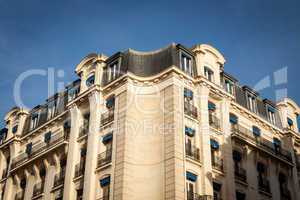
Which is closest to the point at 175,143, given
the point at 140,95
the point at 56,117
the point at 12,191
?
the point at 140,95

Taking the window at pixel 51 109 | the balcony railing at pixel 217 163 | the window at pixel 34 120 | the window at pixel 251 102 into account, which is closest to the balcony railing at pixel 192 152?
the balcony railing at pixel 217 163

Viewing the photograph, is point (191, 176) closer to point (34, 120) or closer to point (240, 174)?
point (240, 174)

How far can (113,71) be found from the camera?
1478 inches

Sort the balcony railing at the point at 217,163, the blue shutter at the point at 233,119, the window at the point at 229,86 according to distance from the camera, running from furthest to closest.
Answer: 1. the window at the point at 229,86
2. the blue shutter at the point at 233,119
3. the balcony railing at the point at 217,163

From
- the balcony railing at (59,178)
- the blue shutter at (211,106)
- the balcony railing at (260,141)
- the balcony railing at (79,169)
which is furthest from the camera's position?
the balcony railing at (260,141)

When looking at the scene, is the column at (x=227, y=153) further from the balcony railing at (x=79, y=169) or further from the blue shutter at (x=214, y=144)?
the balcony railing at (x=79, y=169)

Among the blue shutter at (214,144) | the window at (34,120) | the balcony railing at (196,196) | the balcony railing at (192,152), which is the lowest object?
the balcony railing at (196,196)

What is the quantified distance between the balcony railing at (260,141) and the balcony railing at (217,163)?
294 cm

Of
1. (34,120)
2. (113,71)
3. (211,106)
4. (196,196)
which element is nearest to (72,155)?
(113,71)

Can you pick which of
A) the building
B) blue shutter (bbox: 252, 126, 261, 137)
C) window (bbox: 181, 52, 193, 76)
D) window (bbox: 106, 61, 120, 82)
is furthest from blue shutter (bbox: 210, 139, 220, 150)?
window (bbox: 106, 61, 120, 82)

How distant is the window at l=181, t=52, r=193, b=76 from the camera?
36219 mm

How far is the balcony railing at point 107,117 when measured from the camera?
35.1m

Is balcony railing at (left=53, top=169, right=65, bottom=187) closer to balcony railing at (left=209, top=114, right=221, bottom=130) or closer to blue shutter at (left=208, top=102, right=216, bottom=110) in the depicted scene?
balcony railing at (left=209, top=114, right=221, bottom=130)

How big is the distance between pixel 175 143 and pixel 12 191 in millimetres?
18252
